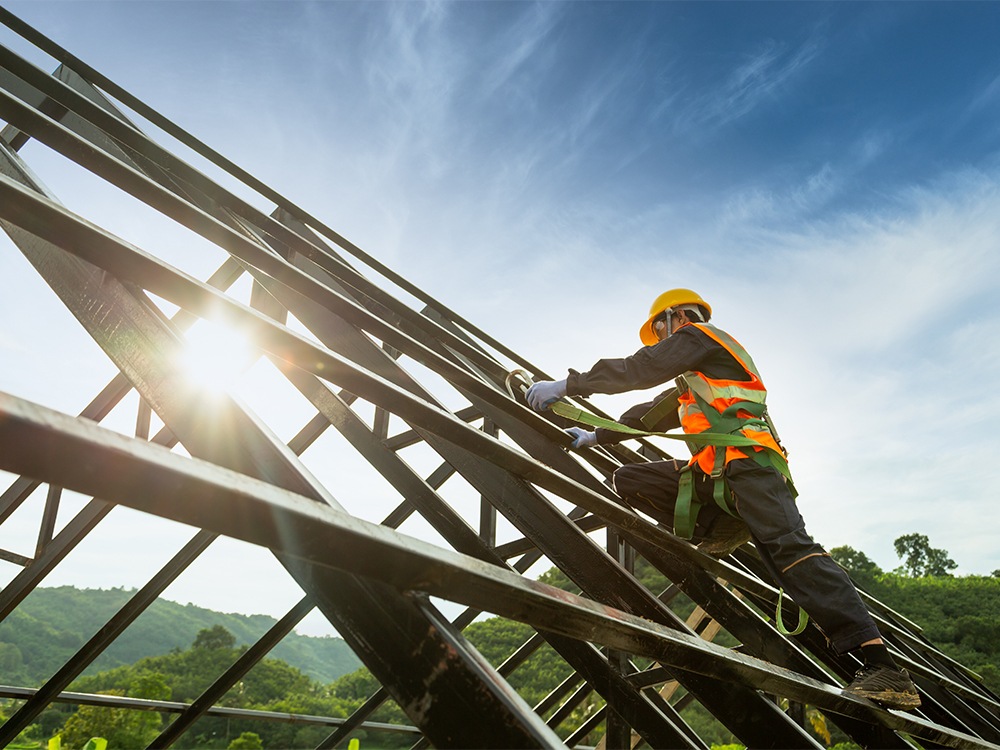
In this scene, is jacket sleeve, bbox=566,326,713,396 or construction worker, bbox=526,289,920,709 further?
jacket sleeve, bbox=566,326,713,396

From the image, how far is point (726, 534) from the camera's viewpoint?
10.5 feet

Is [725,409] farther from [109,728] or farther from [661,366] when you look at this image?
[109,728]

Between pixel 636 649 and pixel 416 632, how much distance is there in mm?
650

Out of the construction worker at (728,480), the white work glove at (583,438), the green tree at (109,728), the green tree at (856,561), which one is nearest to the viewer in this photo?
the construction worker at (728,480)

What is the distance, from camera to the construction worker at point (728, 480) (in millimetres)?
2742

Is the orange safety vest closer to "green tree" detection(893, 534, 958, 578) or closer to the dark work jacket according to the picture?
the dark work jacket

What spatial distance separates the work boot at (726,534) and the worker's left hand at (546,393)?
96 centimetres

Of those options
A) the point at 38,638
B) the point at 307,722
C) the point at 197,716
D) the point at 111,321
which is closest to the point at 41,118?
the point at 111,321

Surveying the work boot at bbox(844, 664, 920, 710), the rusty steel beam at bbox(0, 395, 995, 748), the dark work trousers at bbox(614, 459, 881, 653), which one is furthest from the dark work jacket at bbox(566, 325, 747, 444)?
the rusty steel beam at bbox(0, 395, 995, 748)

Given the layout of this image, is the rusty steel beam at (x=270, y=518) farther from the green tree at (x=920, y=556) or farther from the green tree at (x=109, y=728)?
the green tree at (x=920, y=556)

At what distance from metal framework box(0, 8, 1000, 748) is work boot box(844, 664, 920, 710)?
0.30 feet

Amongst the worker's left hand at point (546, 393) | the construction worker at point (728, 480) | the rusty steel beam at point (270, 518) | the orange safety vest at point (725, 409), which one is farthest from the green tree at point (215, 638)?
the rusty steel beam at point (270, 518)

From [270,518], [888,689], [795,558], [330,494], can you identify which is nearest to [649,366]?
[795,558]

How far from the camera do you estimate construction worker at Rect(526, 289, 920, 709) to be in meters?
2.74
